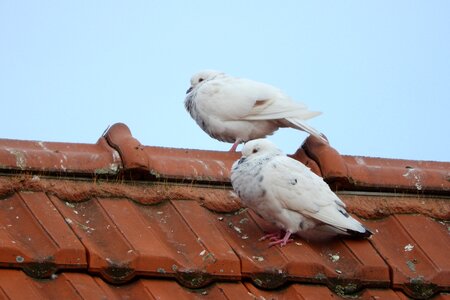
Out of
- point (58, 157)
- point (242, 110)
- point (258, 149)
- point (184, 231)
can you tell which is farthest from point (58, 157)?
point (242, 110)

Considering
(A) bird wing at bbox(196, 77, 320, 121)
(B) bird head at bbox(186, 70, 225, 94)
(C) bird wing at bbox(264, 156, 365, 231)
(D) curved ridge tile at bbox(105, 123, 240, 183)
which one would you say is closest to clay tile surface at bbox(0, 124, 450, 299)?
(D) curved ridge tile at bbox(105, 123, 240, 183)

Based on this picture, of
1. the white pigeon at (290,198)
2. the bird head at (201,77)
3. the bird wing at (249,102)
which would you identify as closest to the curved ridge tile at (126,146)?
the white pigeon at (290,198)

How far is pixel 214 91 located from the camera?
714 centimetres

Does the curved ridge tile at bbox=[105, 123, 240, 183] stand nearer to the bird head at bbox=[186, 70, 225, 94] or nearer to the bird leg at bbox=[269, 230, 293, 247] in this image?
the bird leg at bbox=[269, 230, 293, 247]

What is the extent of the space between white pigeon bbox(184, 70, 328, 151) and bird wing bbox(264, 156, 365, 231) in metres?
1.64

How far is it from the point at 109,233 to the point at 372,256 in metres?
1.14

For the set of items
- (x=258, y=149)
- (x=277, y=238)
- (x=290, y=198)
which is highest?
(x=258, y=149)

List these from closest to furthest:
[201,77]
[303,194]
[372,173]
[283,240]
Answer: [283,240] < [303,194] < [372,173] < [201,77]

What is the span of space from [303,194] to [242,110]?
75.1 inches

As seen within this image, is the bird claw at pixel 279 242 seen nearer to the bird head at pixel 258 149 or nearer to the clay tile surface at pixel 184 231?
the clay tile surface at pixel 184 231

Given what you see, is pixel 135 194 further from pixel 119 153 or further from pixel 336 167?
pixel 336 167

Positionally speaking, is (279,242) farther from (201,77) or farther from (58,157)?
(201,77)

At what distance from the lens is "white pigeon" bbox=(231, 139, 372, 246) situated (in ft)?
16.8

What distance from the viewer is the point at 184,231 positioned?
193 inches
